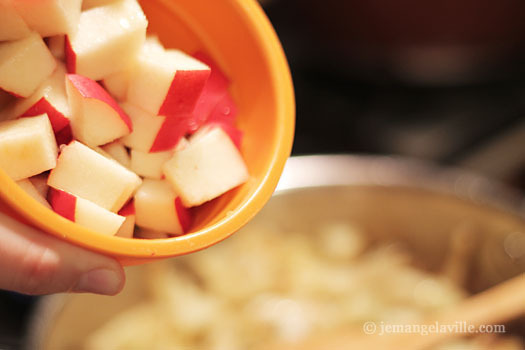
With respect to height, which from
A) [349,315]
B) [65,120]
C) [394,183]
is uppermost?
[65,120]

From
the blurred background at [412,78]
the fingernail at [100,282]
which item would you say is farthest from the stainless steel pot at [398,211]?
the fingernail at [100,282]

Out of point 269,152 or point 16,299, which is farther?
point 16,299

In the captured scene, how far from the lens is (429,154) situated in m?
1.75

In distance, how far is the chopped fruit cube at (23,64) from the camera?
60 cm

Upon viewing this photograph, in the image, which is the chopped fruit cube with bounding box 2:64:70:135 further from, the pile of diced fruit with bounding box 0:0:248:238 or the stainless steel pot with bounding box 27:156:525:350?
the stainless steel pot with bounding box 27:156:525:350

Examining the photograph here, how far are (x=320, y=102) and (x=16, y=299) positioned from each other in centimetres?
113

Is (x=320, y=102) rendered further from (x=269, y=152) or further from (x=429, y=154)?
(x=269, y=152)

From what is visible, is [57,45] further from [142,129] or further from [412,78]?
[412,78]

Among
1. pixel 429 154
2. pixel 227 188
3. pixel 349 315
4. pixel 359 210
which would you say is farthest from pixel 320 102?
pixel 227 188

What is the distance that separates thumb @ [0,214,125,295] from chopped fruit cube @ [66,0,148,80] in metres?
0.20

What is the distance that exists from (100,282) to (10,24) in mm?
300

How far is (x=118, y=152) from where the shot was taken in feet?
2.21

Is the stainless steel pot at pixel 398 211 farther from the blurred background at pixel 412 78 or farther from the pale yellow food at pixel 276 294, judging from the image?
the blurred background at pixel 412 78

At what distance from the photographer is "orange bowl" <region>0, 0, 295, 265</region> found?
25.2 inches
